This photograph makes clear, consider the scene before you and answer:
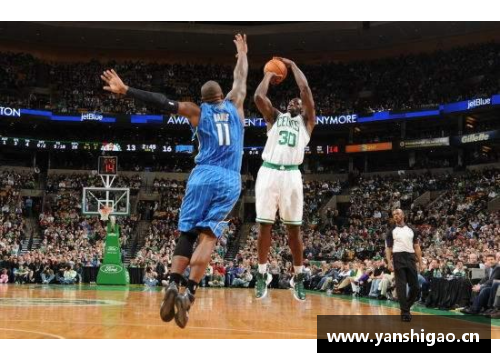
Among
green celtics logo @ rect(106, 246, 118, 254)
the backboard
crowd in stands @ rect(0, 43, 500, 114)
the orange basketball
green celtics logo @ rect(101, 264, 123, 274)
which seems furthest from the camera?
crowd in stands @ rect(0, 43, 500, 114)

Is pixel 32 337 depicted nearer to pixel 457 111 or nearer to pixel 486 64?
pixel 457 111

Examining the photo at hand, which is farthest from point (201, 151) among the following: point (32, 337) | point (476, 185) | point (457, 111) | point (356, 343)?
point (457, 111)

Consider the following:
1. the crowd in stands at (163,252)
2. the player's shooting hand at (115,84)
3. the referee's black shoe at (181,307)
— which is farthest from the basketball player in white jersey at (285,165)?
the crowd in stands at (163,252)

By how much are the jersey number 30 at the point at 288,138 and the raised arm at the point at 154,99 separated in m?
1.65

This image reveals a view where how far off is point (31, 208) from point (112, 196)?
10.3 m

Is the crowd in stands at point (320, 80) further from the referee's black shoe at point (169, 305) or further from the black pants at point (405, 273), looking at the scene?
the referee's black shoe at point (169, 305)

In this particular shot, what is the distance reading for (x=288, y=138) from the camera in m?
8.36

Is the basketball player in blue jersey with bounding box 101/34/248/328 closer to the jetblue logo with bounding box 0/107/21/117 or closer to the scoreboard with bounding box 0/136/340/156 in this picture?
the scoreboard with bounding box 0/136/340/156

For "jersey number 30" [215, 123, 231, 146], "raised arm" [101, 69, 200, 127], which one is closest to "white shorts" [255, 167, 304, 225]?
"jersey number 30" [215, 123, 231, 146]

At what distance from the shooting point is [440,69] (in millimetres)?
39750

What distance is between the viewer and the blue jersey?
23.1 ft

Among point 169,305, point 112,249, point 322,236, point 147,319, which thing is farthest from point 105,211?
point 169,305

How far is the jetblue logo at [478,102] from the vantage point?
34469 mm

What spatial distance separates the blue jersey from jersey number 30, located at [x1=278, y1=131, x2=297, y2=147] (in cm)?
129
